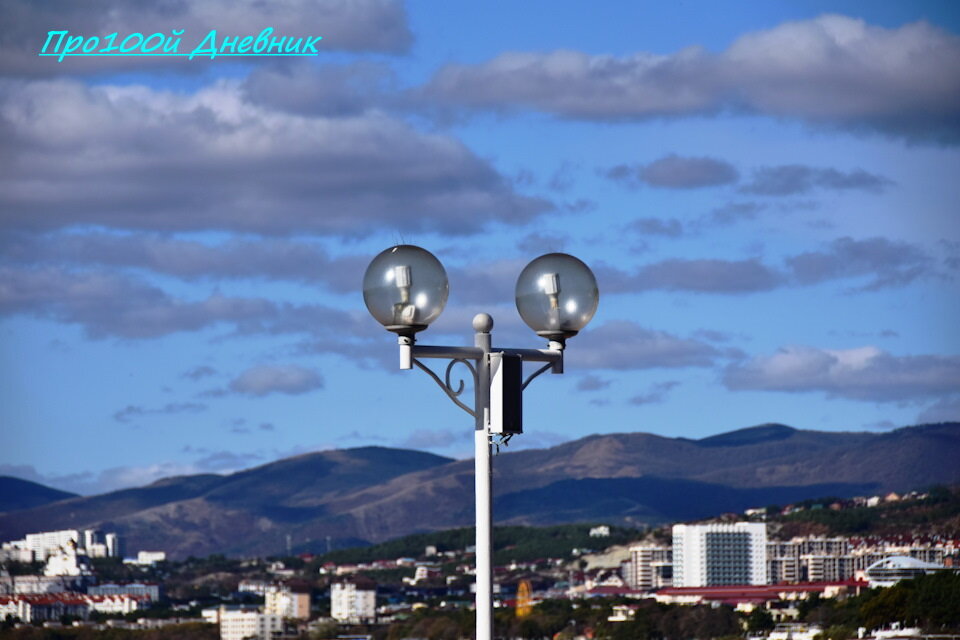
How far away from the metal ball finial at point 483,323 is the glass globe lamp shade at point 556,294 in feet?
0.99

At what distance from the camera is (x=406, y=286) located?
377 inches

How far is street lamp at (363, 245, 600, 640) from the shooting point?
9.59m

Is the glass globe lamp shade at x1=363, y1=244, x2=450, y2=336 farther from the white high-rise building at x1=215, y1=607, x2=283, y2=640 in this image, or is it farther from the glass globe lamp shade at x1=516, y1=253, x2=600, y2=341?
the white high-rise building at x1=215, y1=607, x2=283, y2=640

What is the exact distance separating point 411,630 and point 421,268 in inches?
6066

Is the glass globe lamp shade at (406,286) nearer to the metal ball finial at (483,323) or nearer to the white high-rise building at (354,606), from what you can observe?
the metal ball finial at (483,323)

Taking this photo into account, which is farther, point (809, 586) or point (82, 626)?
point (809, 586)

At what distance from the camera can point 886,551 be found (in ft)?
632

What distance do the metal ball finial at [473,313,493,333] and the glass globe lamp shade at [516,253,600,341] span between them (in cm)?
30

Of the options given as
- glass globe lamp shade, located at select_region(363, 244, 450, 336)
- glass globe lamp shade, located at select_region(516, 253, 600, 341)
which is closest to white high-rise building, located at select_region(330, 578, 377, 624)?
glass globe lamp shade, located at select_region(516, 253, 600, 341)

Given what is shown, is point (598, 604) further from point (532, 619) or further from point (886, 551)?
point (886, 551)

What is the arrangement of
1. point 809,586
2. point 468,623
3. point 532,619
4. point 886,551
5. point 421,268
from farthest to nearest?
point 886,551
point 809,586
point 532,619
point 468,623
point 421,268

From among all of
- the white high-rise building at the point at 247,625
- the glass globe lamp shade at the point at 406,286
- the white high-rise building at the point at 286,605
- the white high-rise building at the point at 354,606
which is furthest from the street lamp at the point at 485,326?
the white high-rise building at the point at 286,605

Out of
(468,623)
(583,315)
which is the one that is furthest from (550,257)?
(468,623)

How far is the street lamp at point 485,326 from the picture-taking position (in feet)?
31.5
